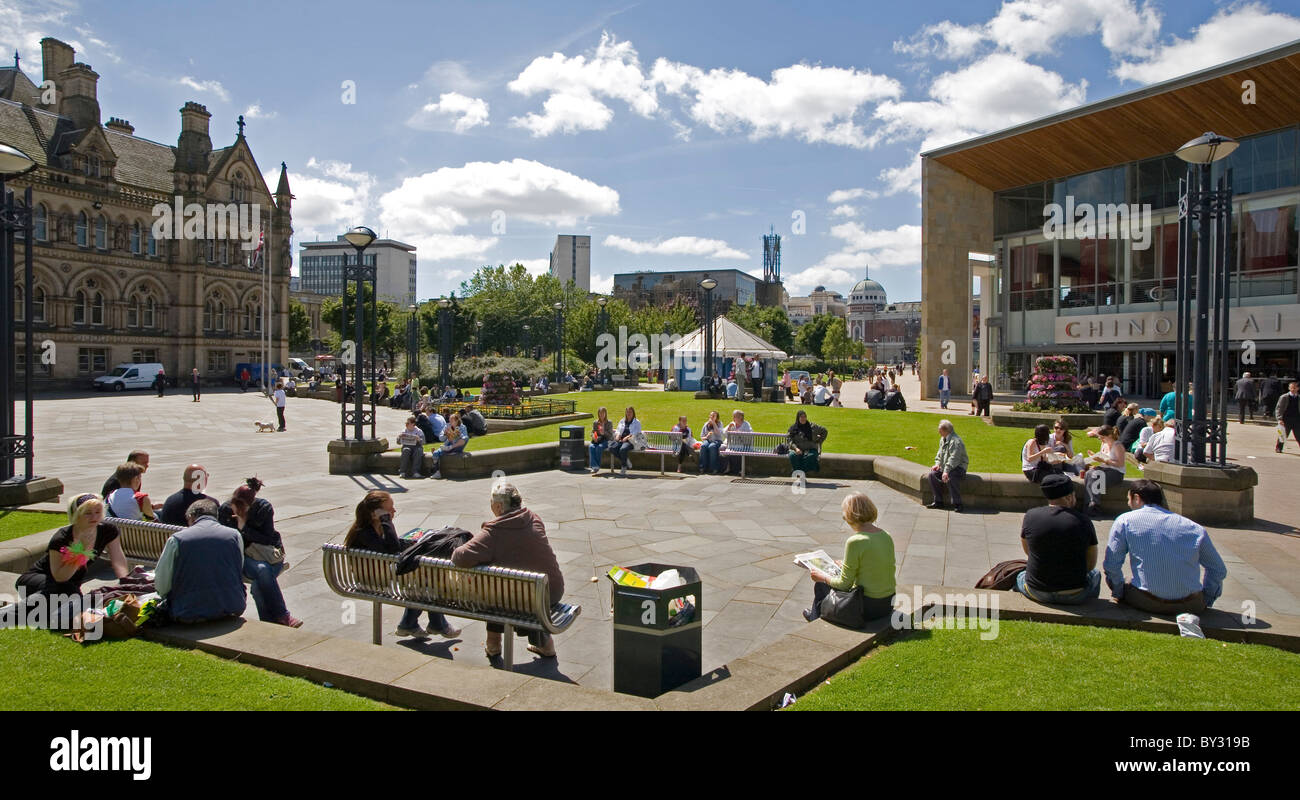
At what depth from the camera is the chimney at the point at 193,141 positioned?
56.0 metres

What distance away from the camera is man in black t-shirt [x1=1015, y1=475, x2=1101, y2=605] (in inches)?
221

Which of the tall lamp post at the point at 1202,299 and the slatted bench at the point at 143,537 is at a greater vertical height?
the tall lamp post at the point at 1202,299

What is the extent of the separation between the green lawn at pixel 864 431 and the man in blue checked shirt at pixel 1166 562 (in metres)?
7.24

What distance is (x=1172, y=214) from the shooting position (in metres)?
31.5

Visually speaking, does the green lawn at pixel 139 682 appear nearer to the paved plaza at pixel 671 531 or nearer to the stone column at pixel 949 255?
the paved plaza at pixel 671 531

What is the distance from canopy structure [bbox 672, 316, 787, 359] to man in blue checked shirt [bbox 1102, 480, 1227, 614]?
27839mm

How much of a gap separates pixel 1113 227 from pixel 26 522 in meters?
37.9

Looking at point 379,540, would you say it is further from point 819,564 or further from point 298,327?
point 298,327

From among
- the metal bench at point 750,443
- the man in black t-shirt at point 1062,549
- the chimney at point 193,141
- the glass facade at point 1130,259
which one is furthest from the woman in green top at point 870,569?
the chimney at point 193,141

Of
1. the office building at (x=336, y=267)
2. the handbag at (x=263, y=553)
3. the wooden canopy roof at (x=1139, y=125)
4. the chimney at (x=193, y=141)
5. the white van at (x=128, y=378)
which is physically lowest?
the handbag at (x=263, y=553)

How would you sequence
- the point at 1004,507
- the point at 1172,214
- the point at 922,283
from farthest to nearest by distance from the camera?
the point at 922,283
the point at 1172,214
the point at 1004,507

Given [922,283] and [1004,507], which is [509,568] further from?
[922,283]

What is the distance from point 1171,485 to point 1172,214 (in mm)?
27968
